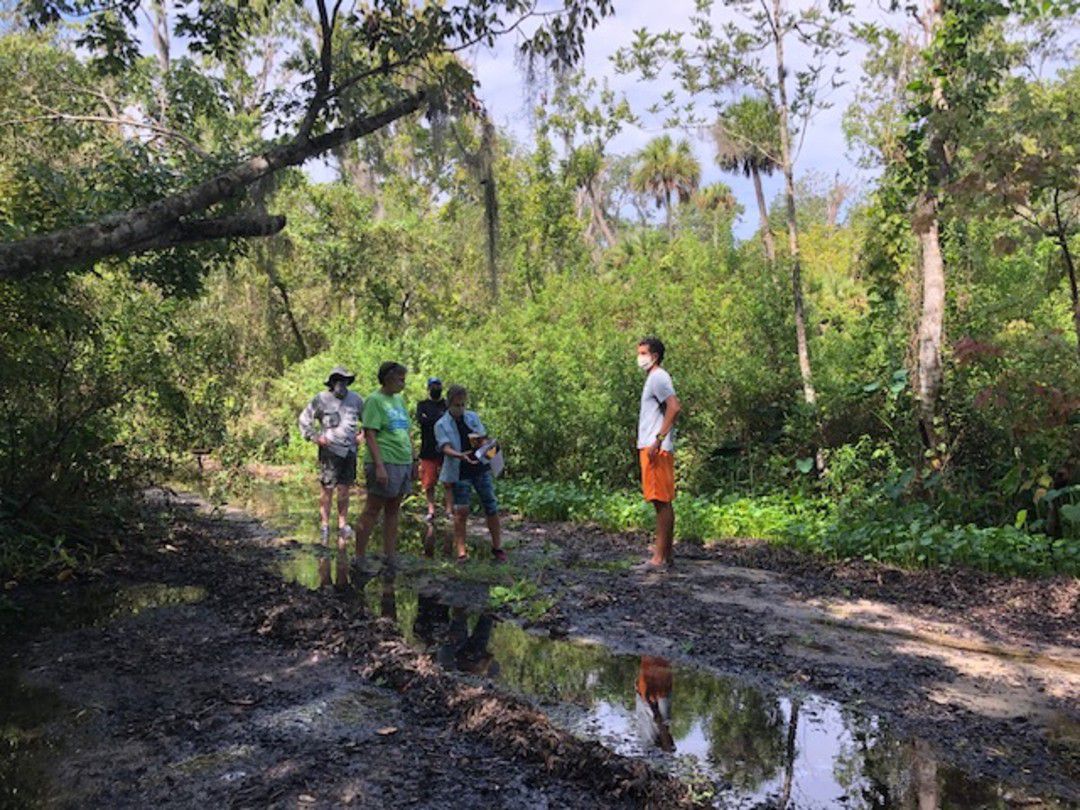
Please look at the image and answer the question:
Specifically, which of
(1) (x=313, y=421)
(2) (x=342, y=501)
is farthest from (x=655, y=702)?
(1) (x=313, y=421)

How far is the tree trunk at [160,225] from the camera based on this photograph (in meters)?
4.63

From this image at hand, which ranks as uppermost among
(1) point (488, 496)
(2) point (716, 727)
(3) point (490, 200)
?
(3) point (490, 200)

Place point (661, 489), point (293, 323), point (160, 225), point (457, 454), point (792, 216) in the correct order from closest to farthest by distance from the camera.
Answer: point (160, 225)
point (661, 489)
point (457, 454)
point (792, 216)
point (293, 323)

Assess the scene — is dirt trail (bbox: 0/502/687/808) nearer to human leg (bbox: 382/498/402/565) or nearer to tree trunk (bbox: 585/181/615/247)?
human leg (bbox: 382/498/402/565)

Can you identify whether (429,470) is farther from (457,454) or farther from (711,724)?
(711,724)

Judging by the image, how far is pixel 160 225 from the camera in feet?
17.6

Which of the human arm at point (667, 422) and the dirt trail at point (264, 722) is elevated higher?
the human arm at point (667, 422)

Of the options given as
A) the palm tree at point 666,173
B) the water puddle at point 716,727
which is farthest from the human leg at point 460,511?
the palm tree at point 666,173

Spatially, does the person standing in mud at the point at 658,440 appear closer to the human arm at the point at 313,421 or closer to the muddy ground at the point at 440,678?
the muddy ground at the point at 440,678

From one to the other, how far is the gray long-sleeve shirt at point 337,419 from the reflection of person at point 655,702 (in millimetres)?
4557

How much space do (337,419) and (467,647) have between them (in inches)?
156

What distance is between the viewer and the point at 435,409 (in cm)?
930

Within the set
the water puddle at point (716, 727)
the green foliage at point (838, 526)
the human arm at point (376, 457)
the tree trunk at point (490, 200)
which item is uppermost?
the tree trunk at point (490, 200)

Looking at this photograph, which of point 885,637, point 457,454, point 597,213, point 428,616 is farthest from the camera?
point 597,213
